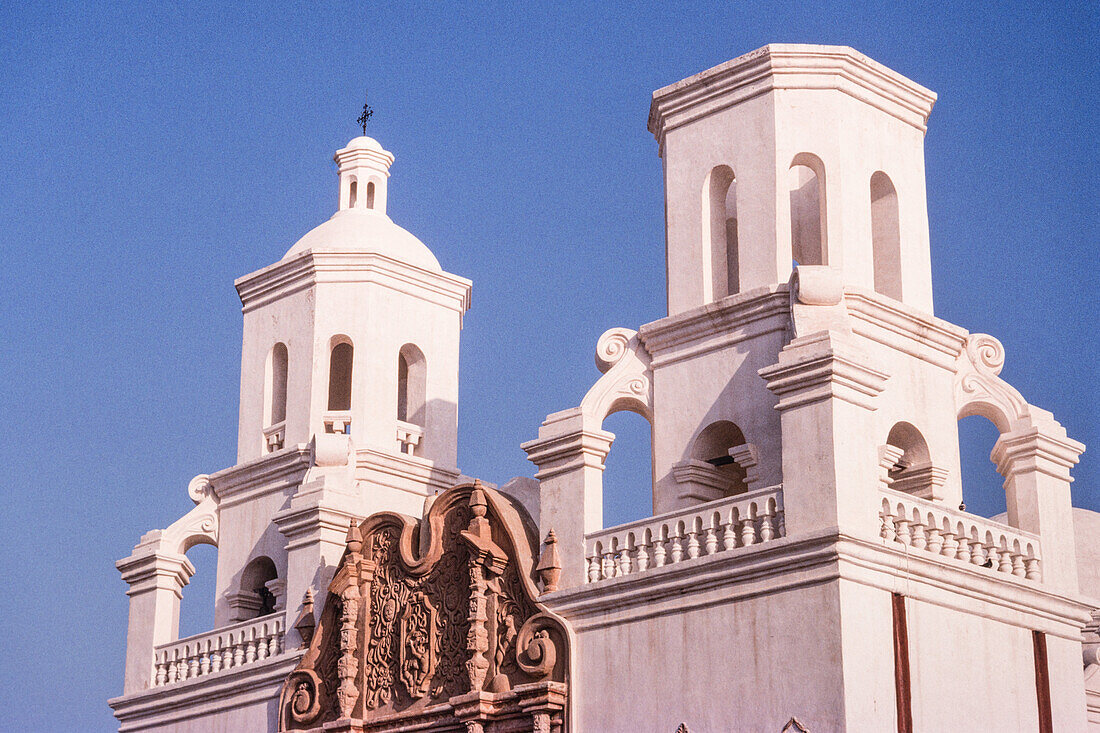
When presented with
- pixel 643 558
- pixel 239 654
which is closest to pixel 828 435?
pixel 643 558

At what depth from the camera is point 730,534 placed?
590 inches

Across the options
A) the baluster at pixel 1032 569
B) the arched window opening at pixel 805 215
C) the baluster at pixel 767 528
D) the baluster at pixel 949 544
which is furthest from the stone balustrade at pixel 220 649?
the baluster at pixel 1032 569

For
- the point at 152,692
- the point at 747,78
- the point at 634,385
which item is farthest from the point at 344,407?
the point at 747,78

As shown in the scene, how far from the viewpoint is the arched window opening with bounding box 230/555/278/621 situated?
2111 centimetres

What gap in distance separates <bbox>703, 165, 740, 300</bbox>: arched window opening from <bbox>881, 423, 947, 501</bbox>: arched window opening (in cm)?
226

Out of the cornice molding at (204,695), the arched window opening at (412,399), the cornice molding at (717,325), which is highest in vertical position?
the arched window opening at (412,399)

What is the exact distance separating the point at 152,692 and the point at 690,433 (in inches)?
309

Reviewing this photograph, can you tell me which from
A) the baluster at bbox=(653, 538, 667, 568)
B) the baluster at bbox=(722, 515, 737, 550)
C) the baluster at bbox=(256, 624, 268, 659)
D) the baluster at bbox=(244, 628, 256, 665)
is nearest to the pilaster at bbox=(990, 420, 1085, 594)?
the baluster at bbox=(722, 515, 737, 550)

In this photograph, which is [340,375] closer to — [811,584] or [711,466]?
[711,466]

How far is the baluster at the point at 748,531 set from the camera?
48.5 feet

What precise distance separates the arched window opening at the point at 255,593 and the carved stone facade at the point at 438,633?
240cm

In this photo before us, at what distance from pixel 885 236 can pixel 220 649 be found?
8.83 meters

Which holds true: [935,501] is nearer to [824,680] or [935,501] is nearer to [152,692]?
[824,680]

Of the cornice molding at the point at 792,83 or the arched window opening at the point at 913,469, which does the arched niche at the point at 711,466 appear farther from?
the cornice molding at the point at 792,83
